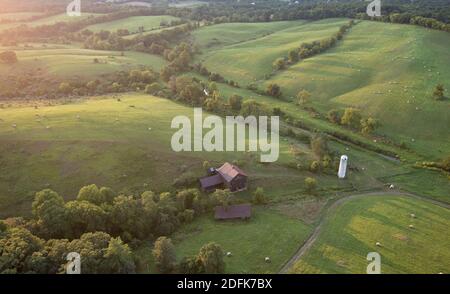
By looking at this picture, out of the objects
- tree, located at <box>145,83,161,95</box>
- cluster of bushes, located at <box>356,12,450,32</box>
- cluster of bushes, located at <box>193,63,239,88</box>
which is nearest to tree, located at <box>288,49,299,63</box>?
cluster of bushes, located at <box>193,63,239,88</box>

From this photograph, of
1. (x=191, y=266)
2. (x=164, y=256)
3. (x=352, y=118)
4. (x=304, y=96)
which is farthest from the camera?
(x=304, y=96)

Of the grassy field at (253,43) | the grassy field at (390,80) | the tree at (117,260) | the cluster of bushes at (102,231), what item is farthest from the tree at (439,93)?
the tree at (117,260)

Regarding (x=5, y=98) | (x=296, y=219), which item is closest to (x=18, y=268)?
(x=296, y=219)

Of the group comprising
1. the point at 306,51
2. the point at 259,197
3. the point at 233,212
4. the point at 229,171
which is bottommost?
the point at 233,212

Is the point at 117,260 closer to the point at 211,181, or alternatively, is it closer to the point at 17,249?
the point at 17,249

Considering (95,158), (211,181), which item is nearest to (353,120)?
(211,181)
